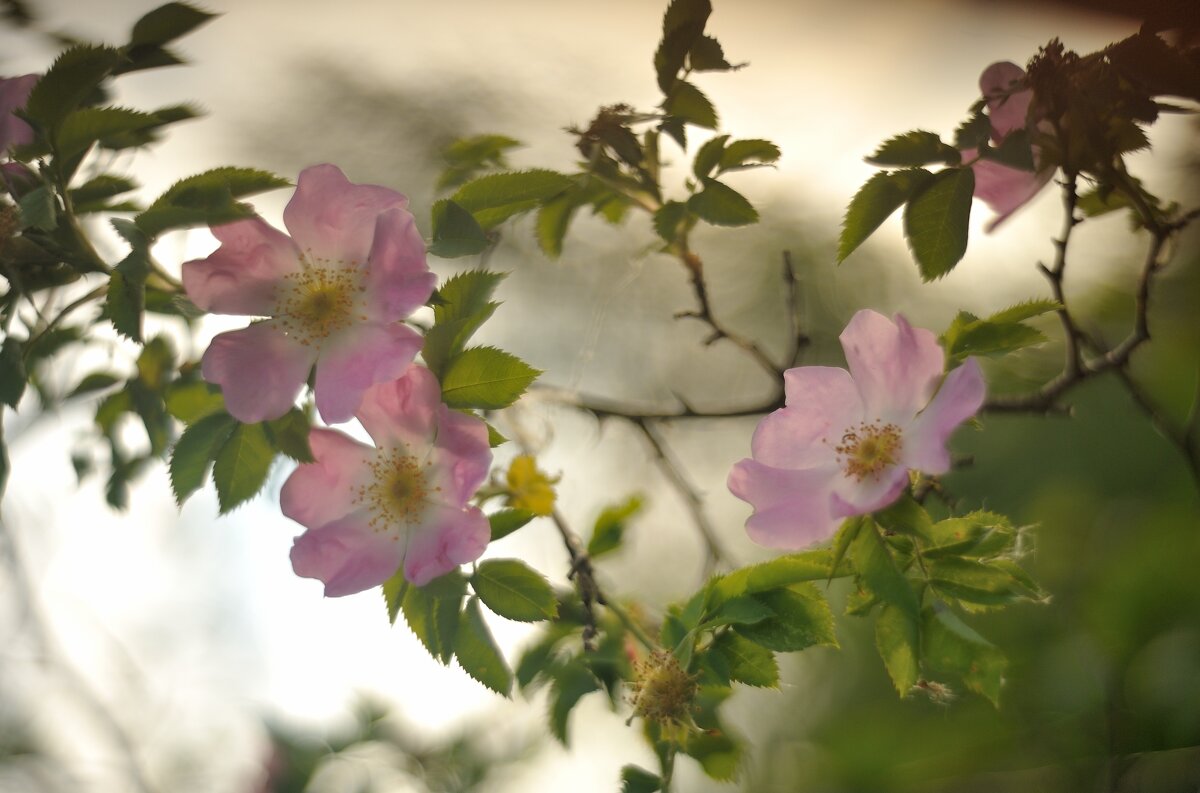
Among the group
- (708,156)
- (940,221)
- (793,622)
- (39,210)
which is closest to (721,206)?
(708,156)

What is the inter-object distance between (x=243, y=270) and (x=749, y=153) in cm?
29

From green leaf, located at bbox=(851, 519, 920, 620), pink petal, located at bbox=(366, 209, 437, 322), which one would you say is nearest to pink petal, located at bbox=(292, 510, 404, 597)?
pink petal, located at bbox=(366, 209, 437, 322)

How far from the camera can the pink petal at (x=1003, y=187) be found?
0.51 metres

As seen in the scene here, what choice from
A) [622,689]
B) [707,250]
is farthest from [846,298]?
[622,689]

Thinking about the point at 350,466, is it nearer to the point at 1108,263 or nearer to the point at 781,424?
the point at 781,424

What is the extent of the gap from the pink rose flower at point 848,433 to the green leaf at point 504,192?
0.16 m

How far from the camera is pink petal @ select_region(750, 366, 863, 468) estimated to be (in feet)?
1.43

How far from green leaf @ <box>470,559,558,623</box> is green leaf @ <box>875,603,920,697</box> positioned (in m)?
0.14

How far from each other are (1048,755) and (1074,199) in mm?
445

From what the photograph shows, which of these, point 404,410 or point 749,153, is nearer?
point 404,410

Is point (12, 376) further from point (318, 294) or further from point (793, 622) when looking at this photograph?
point (793, 622)

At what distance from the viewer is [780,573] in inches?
17.3

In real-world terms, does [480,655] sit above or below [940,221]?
below

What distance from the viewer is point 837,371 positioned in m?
0.44
